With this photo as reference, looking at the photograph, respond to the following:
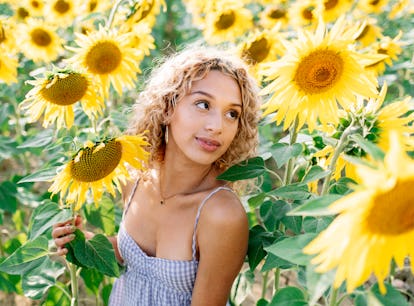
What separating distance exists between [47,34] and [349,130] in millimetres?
1832

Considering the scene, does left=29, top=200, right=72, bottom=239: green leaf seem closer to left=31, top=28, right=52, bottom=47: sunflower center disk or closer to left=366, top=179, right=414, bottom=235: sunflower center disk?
left=366, top=179, right=414, bottom=235: sunflower center disk

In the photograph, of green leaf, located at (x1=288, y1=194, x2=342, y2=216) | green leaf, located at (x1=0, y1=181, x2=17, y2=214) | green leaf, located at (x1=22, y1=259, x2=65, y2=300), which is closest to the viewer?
green leaf, located at (x1=288, y1=194, x2=342, y2=216)

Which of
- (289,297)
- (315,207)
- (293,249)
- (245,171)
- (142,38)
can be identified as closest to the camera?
(315,207)

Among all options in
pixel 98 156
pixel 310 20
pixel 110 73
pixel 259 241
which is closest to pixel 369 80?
pixel 259 241

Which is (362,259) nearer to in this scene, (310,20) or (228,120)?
(228,120)

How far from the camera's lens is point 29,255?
1.43m

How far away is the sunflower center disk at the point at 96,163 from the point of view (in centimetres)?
123

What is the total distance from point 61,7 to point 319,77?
176 centimetres

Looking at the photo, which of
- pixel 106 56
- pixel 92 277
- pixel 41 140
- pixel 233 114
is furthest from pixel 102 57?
pixel 92 277

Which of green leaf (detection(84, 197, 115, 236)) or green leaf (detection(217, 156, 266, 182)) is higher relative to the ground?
green leaf (detection(217, 156, 266, 182))

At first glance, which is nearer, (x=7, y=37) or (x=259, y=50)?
(x=259, y=50)

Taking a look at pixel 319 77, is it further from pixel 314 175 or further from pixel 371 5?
pixel 371 5

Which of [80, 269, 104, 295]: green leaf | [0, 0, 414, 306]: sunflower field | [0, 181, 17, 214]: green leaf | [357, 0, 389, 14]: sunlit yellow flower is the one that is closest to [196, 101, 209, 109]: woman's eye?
[0, 0, 414, 306]: sunflower field

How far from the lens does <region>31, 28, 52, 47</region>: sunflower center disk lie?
247 cm
